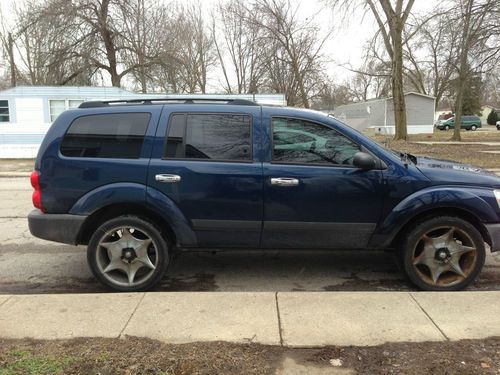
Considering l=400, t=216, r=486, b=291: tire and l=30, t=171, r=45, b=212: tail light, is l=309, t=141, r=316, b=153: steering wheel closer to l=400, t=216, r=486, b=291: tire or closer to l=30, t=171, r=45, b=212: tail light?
l=400, t=216, r=486, b=291: tire

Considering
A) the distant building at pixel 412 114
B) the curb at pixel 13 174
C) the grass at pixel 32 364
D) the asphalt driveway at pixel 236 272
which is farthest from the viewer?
the distant building at pixel 412 114

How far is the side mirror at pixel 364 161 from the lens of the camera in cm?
428

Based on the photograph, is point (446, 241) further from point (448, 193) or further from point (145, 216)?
point (145, 216)

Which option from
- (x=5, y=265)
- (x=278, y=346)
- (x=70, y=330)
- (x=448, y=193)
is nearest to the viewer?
(x=278, y=346)

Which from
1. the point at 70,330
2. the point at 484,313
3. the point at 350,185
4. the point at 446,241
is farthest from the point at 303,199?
the point at 70,330

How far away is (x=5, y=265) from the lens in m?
5.57

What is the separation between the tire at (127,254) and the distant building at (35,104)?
17253 mm

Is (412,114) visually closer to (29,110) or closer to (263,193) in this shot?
(29,110)

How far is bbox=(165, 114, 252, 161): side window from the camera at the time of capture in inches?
175

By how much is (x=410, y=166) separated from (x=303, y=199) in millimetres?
1107

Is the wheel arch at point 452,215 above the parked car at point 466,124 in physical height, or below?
below

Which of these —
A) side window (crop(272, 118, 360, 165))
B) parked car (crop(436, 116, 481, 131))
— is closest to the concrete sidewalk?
side window (crop(272, 118, 360, 165))

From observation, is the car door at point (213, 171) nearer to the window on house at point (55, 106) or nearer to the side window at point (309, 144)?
the side window at point (309, 144)

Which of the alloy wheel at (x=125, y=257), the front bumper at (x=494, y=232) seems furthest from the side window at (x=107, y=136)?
the front bumper at (x=494, y=232)
